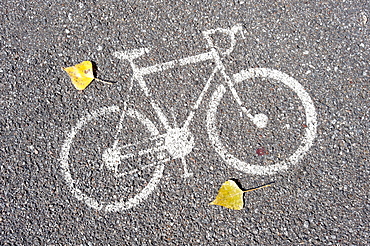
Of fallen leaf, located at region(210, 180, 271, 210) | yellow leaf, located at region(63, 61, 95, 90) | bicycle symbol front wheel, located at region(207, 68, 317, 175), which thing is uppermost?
yellow leaf, located at region(63, 61, 95, 90)

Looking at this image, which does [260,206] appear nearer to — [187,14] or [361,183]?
[361,183]

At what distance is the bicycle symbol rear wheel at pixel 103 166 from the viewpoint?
8.57 feet

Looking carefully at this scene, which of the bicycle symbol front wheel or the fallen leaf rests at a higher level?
the bicycle symbol front wheel

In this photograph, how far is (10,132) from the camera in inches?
108

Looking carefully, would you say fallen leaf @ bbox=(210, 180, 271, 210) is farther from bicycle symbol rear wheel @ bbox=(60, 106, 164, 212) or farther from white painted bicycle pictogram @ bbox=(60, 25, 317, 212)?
bicycle symbol rear wheel @ bbox=(60, 106, 164, 212)

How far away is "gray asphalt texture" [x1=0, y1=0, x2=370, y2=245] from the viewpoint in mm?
2568

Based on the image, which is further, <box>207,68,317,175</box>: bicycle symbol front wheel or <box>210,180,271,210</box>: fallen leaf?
<box>207,68,317,175</box>: bicycle symbol front wheel

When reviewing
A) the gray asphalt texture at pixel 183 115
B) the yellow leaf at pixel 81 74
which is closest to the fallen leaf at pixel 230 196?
the gray asphalt texture at pixel 183 115

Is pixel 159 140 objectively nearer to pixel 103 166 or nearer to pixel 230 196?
pixel 103 166

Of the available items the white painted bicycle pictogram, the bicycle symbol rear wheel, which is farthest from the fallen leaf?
the bicycle symbol rear wheel

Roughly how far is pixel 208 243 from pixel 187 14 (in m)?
2.02

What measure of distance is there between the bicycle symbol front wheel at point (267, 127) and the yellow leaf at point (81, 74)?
43.0 inches

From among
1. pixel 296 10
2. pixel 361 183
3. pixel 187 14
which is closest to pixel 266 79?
pixel 296 10

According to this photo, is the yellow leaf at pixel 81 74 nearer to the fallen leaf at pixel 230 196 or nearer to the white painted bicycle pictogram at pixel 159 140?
the white painted bicycle pictogram at pixel 159 140
